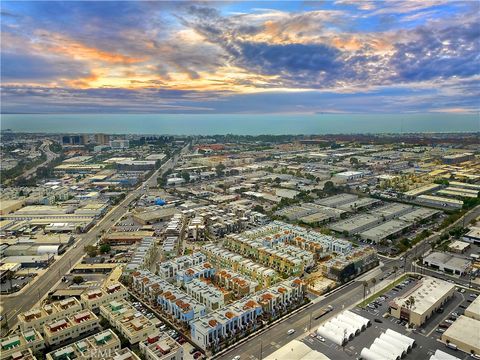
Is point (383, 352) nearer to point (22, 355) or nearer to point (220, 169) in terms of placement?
point (22, 355)

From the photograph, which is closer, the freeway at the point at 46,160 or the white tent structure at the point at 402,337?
the white tent structure at the point at 402,337

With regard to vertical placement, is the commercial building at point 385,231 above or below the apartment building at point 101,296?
above

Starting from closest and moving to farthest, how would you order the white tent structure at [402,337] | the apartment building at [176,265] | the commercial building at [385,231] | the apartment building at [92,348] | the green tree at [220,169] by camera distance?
1. the apartment building at [92,348]
2. the white tent structure at [402,337]
3. the apartment building at [176,265]
4. the commercial building at [385,231]
5. the green tree at [220,169]

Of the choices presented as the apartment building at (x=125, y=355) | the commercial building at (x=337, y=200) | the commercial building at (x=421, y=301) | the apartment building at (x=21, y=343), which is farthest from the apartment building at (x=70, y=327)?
the commercial building at (x=337, y=200)

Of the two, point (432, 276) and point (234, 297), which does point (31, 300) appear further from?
point (432, 276)

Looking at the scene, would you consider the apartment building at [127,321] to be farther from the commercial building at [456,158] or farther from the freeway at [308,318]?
the commercial building at [456,158]

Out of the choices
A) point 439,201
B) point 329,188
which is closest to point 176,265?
point 329,188
